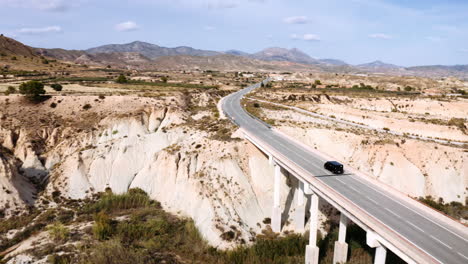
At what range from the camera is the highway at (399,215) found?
62.3ft

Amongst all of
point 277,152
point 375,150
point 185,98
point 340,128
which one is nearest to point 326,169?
point 277,152

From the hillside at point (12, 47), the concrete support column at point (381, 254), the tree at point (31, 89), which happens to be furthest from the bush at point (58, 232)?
the hillside at point (12, 47)

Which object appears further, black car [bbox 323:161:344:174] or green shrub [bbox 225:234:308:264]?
black car [bbox 323:161:344:174]

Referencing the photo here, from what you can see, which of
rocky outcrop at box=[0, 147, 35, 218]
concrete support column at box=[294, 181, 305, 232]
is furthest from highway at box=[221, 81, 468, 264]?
rocky outcrop at box=[0, 147, 35, 218]

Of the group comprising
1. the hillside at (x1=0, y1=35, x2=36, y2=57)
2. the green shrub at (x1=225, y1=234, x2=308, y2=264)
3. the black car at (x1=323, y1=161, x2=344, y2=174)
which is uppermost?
the hillside at (x1=0, y1=35, x2=36, y2=57)

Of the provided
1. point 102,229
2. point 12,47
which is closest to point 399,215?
point 102,229

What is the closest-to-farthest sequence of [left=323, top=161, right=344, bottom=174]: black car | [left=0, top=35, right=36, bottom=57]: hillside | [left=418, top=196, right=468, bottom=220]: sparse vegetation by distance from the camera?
1. [left=323, top=161, right=344, bottom=174]: black car
2. [left=418, top=196, right=468, bottom=220]: sparse vegetation
3. [left=0, top=35, right=36, bottom=57]: hillside

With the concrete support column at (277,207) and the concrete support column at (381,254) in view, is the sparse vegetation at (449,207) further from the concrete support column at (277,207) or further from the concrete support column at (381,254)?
the concrete support column at (381,254)

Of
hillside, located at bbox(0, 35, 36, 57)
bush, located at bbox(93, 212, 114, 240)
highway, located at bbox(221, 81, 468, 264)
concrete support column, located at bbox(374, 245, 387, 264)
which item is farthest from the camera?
hillside, located at bbox(0, 35, 36, 57)

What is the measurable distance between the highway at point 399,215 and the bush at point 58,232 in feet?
86.0

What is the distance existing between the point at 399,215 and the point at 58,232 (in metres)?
34.1

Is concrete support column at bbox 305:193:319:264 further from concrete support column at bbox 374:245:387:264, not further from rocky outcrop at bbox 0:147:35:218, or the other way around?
rocky outcrop at bbox 0:147:35:218

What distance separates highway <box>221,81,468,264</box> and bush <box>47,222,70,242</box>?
2622 centimetres

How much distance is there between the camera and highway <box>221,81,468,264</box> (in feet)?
62.3
